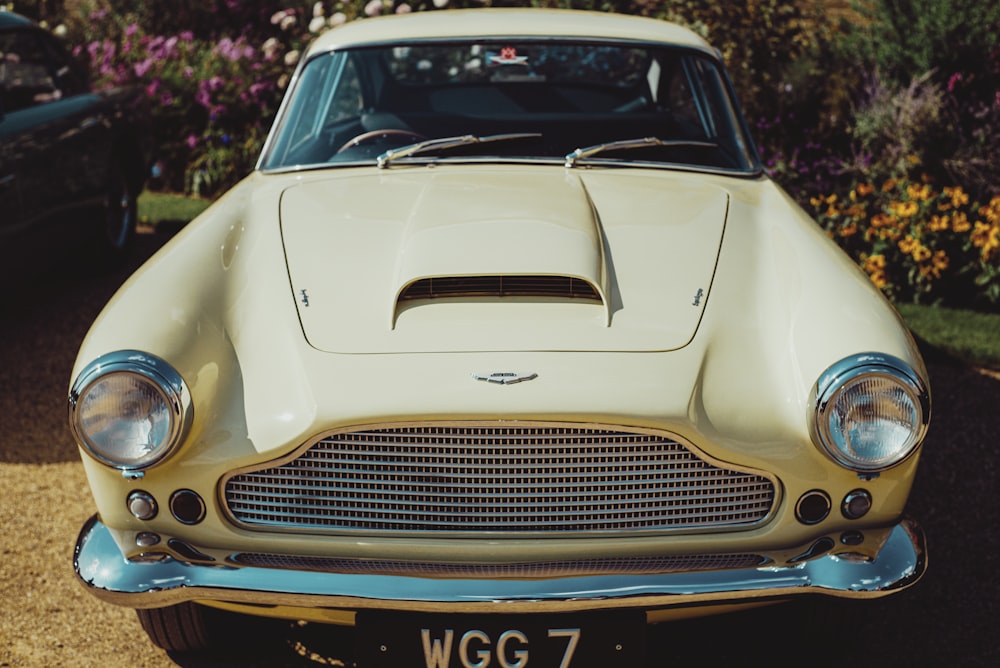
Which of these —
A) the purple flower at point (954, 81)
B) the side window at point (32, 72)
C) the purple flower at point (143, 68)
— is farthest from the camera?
the purple flower at point (143, 68)

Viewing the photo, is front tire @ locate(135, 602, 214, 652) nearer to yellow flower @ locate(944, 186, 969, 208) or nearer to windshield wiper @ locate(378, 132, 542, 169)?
windshield wiper @ locate(378, 132, 542, 169)

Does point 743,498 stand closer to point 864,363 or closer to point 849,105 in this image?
point 864,363

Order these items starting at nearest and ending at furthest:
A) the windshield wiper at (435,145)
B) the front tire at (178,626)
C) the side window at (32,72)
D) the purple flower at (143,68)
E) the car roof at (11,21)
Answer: the front tire at (178,626) → the windshield wiper at (435,145) → the side window at (32,72) → the car roof at (11,21) → the purple flower at (143,68)

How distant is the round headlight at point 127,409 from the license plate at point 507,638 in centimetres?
59

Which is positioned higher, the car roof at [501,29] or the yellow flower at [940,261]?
the car roof at [501,29]

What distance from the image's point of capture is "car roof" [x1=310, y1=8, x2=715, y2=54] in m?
3.59

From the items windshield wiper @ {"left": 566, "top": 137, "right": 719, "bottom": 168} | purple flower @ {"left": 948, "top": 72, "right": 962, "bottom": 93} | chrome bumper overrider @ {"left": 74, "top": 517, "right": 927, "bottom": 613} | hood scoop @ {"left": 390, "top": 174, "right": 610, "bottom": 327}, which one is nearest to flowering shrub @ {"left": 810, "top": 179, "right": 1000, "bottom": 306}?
purple flower @ {"left": 948, "top": 72, "right": 962, "bottom": 93}

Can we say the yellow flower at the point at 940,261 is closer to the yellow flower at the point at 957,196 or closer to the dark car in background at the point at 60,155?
the yellow flower at the point at 957,196

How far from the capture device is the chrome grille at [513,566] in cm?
218

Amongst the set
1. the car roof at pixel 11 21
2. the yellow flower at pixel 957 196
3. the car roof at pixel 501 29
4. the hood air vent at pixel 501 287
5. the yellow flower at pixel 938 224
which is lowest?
the yellow flower at pixel 938 224

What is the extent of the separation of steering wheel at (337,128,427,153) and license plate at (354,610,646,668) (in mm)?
1716

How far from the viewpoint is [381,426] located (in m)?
2.17

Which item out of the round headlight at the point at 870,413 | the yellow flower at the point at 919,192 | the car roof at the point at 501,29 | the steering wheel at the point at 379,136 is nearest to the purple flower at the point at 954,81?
the yellow flower at the point at 919,192

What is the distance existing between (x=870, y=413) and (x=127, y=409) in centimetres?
161
